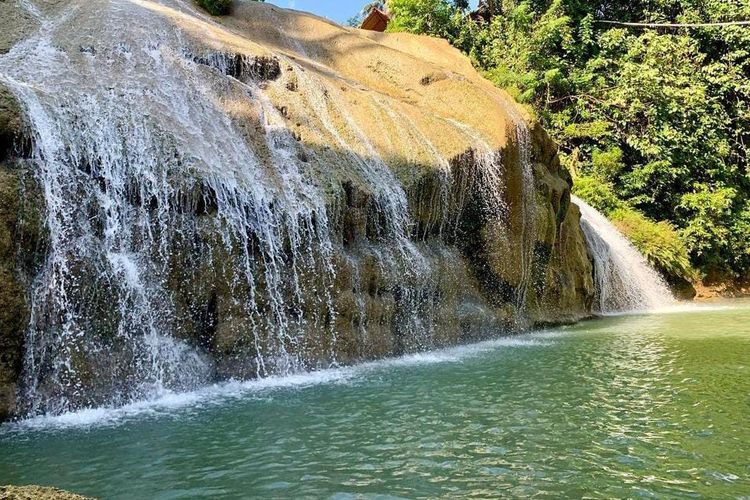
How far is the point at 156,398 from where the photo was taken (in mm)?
8523

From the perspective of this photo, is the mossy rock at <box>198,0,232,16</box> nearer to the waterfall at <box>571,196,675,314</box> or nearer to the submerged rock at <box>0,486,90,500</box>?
the waterfall at <box>571,196,675,314</box>

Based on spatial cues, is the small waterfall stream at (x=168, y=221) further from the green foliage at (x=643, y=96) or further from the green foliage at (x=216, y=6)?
the green foliage at (x=643, y=96)

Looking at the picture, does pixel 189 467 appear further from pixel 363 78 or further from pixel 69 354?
pixel 363 78

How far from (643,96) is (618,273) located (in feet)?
31.0

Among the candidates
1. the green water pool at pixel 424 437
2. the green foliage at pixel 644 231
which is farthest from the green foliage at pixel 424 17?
the green water pool at pixel 424 437

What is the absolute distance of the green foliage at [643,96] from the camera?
26.0 meters

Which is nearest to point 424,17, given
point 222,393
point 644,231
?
point 644,231

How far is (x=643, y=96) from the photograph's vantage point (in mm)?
26516

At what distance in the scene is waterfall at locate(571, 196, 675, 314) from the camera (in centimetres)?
2000

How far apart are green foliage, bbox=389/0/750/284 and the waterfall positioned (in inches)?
78.1

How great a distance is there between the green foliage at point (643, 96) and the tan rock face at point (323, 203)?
9136 millimetres

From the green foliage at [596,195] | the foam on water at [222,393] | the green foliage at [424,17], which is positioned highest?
the green foliage at [424,17]

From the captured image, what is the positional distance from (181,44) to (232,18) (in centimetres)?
487

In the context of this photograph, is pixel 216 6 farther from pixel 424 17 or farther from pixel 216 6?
pixel 424 17
